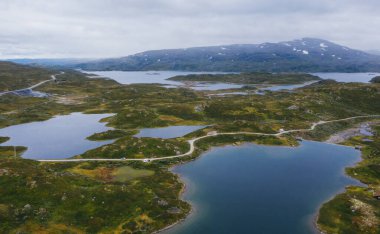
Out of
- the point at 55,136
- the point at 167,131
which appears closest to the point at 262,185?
the point at 167,131

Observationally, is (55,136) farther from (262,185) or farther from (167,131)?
(262,185)

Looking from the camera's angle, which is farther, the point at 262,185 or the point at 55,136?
the point at 55,136

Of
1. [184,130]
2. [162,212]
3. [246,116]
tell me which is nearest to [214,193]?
[162,212]

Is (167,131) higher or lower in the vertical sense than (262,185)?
higher

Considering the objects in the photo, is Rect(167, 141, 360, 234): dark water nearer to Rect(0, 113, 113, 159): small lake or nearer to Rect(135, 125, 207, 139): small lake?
Rect(135, 125, 207, 139): small lake

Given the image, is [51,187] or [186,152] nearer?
[51,187]

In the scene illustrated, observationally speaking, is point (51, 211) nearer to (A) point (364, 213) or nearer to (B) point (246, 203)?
(B) point (246, 203)

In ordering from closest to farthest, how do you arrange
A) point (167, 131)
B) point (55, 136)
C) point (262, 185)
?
point (262, 185) < point (55, 136) < point (167, 131)
